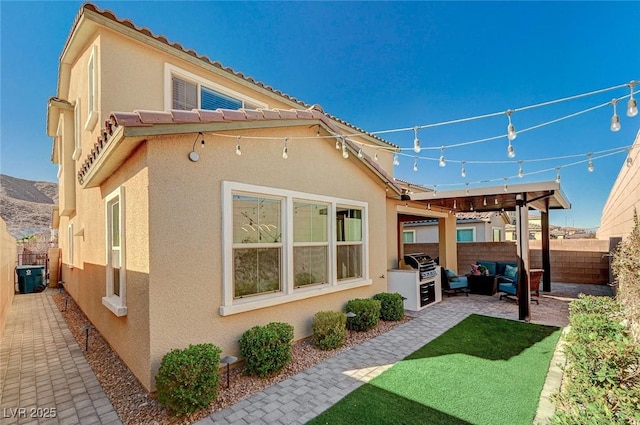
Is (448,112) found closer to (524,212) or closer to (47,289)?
(524,212)

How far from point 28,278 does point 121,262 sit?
620 inches

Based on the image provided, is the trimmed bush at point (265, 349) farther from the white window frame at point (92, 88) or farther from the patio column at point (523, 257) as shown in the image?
the patio column at point (523, 257)

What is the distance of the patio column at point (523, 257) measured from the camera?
9.52 meters

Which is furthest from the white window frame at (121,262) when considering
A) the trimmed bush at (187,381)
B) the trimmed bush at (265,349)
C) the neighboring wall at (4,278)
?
the neighboring wall at (4,278)

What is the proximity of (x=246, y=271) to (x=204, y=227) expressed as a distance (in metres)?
1.44

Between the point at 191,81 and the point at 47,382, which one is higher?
the point at 191,81

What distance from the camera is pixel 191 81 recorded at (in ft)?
29.1

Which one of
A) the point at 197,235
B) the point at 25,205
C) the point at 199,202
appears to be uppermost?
the point at 25,205

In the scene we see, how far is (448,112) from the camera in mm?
Result: 13609

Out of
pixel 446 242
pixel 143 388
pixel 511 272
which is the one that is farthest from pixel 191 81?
pixel 511 272

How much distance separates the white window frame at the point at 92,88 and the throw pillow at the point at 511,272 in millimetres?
16036

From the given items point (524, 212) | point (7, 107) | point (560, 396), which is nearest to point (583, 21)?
point (524, 212)

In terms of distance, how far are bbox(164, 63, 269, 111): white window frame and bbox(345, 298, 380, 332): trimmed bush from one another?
7369 millimetres

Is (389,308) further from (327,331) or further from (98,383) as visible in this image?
(98,383)
